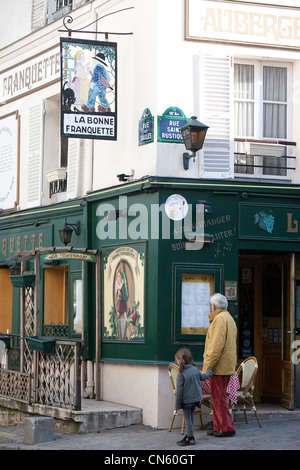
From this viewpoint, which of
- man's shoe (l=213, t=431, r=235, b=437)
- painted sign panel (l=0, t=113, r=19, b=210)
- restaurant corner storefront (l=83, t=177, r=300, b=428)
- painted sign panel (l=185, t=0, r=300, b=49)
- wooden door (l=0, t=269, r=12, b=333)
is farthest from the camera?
wooden door (l=0, t=269, r=12, b=333)

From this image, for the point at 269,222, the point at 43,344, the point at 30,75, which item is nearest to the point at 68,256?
the point at 43,344

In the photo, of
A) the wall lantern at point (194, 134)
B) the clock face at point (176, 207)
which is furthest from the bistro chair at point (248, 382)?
the wall lantern at point (194, 134)

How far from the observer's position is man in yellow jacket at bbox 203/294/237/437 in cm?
1248

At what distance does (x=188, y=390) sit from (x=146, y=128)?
4.41 m

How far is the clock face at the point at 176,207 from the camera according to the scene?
1423 centimetres

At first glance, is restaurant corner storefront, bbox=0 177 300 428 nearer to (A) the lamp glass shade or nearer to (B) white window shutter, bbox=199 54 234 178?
Result: (A) the lamp glass shade

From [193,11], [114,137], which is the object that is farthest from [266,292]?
[193,11]

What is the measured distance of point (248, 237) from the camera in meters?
14.6

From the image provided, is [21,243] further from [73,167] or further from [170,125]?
[170,125]

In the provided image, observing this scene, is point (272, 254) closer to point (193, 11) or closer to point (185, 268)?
point (185, 268)

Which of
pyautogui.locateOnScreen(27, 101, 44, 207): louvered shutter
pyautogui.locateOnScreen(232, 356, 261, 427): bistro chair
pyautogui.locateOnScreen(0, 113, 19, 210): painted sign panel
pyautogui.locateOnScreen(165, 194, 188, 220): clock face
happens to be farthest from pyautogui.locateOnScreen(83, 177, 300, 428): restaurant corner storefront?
pyautogui.locateOnScreen(0, 113, 19, 210): painted sign panel

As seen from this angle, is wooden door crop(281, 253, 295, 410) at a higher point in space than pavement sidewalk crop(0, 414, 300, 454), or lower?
higher

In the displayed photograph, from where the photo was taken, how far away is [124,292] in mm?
15047

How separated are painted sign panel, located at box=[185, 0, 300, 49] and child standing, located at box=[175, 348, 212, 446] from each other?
527 cm
